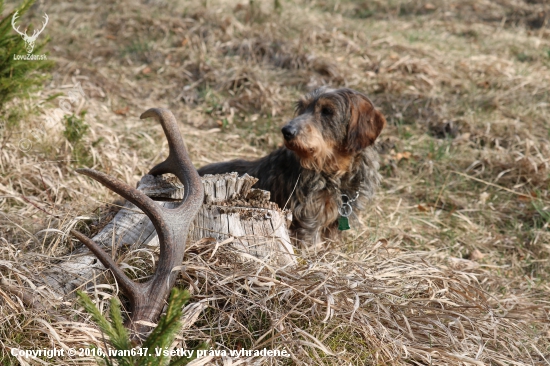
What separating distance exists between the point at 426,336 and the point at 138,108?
5.51 metres

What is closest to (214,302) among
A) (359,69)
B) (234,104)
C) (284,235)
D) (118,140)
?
(284,235)

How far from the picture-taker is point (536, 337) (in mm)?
3312

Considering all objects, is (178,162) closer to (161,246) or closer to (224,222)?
(224,222)

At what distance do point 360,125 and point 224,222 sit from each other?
1679 mm

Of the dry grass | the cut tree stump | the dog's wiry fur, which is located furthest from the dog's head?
the cut tree stump

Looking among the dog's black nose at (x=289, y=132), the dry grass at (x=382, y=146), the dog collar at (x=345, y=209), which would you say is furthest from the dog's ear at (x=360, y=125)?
the dry grass at (x=382, y=146)

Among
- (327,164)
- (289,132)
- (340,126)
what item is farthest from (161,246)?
(340,126)

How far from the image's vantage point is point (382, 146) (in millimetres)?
6660

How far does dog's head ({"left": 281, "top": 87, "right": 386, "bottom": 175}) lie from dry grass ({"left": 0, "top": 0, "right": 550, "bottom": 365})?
0.74 metres

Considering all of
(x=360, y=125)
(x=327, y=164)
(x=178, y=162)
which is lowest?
(x=327, y=164)

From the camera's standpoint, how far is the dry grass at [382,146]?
2.86 meters

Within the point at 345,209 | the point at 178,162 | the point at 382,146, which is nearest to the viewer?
the point at 178,162

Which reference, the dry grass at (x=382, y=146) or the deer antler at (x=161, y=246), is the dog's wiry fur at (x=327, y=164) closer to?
the dry grass at (x=382, y=146)

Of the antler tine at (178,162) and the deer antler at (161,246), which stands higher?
the antler tine at (178,162)
